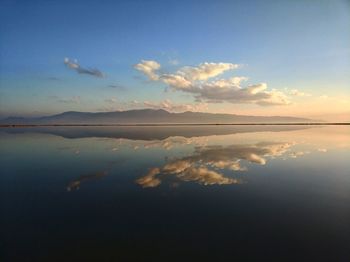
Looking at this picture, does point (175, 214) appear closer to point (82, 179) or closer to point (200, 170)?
point (82, 179)

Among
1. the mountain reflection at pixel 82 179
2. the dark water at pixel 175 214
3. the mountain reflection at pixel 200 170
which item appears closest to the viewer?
the dark water at pixel 175 214

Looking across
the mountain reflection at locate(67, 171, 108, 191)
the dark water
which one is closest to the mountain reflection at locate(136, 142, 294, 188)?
the dark water

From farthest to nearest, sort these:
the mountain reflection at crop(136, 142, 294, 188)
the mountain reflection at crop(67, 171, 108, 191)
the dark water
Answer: the mountain reflection at crop(136, 142, 294, 188), the mountain reflection at crop(67, 171, 108, 191), the dark water

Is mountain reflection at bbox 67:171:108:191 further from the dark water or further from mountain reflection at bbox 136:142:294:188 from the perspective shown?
mountain reflection at bbox 136:142:294:188

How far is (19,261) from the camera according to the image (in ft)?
19.0

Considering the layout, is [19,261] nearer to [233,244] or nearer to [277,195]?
[233,244]

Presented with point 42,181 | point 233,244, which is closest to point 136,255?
point 233,244

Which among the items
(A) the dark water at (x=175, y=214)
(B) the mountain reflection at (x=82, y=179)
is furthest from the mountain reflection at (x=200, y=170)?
(B) the mountain reflection at (x=82, y=179)

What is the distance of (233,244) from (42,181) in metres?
9.79

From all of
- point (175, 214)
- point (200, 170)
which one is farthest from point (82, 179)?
point (175, 214)

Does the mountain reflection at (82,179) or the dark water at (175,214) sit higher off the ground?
the mountain reflection at (82,179)

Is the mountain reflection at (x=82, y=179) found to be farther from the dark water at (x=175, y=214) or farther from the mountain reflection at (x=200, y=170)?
the mountain reflection at (x=200, y=170)

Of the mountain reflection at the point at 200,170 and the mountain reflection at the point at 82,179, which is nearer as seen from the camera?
the mountain reflection at the point at 82,179

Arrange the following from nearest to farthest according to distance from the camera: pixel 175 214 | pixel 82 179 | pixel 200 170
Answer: pixel 175 214, pixel 82 179, pixel 200 170
